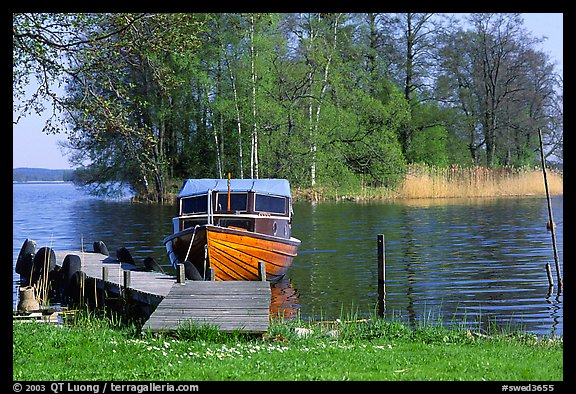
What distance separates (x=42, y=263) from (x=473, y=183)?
29.1 metres

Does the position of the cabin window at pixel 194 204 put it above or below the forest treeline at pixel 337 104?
below

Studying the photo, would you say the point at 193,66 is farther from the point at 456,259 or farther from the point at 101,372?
the point at 101,372

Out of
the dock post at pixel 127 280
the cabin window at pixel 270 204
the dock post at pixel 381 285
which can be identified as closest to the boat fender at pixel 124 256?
the cabin window at pixel 270 204

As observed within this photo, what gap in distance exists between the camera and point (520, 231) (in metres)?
30.6

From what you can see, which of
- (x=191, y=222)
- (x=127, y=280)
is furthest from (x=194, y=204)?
(x=127, y=280)

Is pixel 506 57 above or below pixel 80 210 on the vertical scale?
above

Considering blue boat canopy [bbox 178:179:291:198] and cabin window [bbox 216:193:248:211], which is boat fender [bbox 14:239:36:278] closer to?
blue boat canopy [bbox 178:179:291:198]

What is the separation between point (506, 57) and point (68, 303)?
130ft

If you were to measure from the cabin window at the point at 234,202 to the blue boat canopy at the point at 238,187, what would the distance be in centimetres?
14

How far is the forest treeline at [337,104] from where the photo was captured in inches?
1751

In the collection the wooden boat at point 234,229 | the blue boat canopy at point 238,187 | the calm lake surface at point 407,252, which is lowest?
the calm lake surface at point 407,252

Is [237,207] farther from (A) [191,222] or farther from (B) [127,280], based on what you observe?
(B) [127,280]

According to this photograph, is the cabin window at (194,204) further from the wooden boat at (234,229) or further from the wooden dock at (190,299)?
the wooden dock at (190,299)
